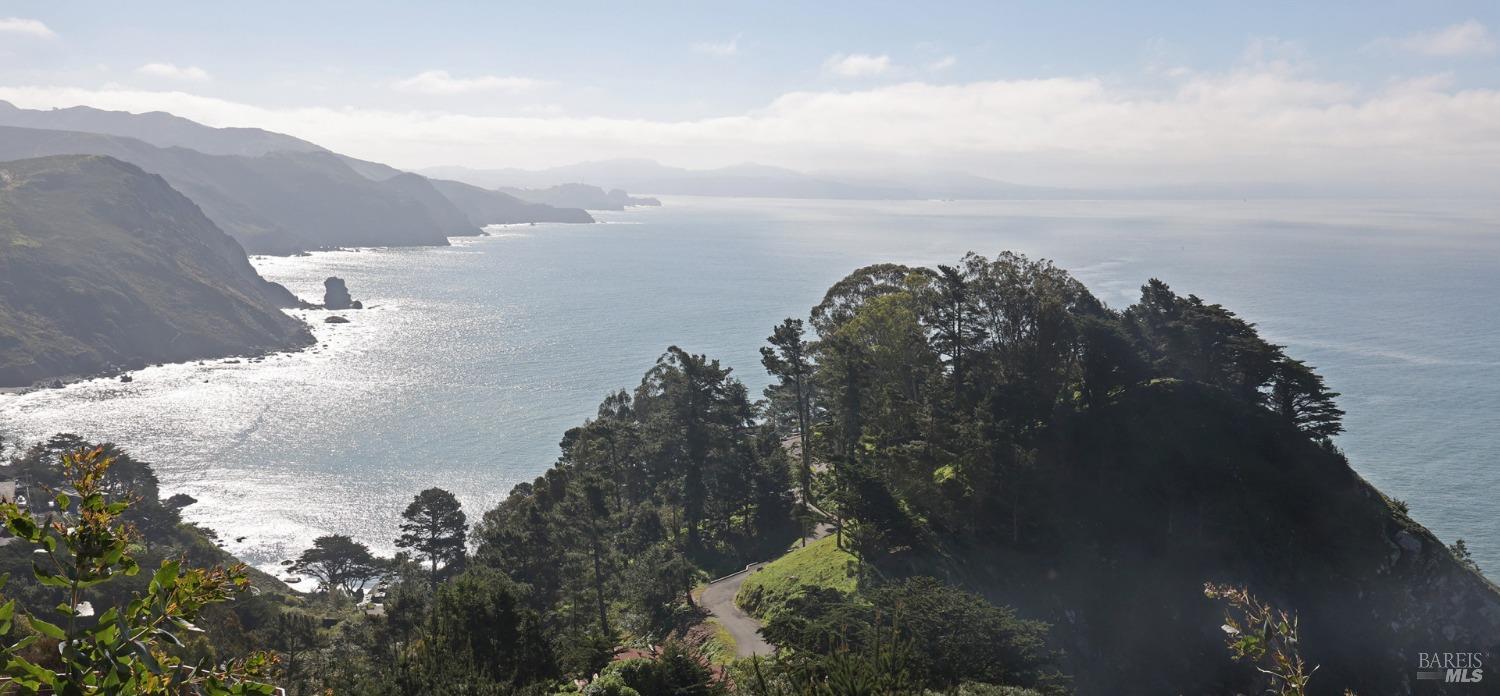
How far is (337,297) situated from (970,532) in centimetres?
17296

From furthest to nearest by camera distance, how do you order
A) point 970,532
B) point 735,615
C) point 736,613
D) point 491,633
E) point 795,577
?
point 970,532, point 795,577, point 736,613, point 735,615, point 491,633

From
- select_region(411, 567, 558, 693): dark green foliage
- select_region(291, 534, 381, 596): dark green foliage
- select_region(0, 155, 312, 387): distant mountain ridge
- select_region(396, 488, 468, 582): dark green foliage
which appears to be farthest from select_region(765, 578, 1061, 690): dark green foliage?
select_region(0, 155, 312, 387): distant mountain ridge

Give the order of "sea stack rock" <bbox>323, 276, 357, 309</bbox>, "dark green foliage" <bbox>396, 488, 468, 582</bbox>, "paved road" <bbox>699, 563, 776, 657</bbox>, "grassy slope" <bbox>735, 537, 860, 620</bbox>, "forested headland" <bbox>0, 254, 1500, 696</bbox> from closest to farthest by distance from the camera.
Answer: "forested headland" <bbox>0, 254, 1500, 696</bbox>, "paved road" <bbox>699, 563, 776, 657</bbox>, "grassy slope" <bbox>735, 537, 860, 620</bbox>, "dark green foliage" <bbox>396, 488, 468, 582</bbox>, "sea stack rock" <bbox>323, 276, 357, 309</bbox>

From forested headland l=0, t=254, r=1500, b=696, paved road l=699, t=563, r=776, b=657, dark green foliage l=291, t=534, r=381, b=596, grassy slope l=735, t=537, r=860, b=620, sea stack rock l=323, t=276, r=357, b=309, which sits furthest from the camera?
sea stack rock l=323, t=276, r=357, b=309

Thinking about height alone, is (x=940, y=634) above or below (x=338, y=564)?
above

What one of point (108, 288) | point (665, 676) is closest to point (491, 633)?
point (665, 676)

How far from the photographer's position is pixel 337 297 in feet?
601

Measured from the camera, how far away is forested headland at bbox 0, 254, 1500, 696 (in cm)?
3372

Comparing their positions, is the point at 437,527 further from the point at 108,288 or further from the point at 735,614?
the point at 108,288

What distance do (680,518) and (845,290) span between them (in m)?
21.7

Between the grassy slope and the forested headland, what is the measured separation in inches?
8.8

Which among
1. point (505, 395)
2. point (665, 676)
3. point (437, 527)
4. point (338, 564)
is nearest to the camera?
point (665, 676)

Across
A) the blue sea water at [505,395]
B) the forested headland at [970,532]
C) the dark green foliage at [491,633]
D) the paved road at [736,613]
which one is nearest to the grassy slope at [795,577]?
the forested headland at [970,532]

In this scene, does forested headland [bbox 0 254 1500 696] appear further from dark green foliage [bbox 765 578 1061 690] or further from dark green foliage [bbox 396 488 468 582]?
dark green foliage [bbox 396 488 468 582]
